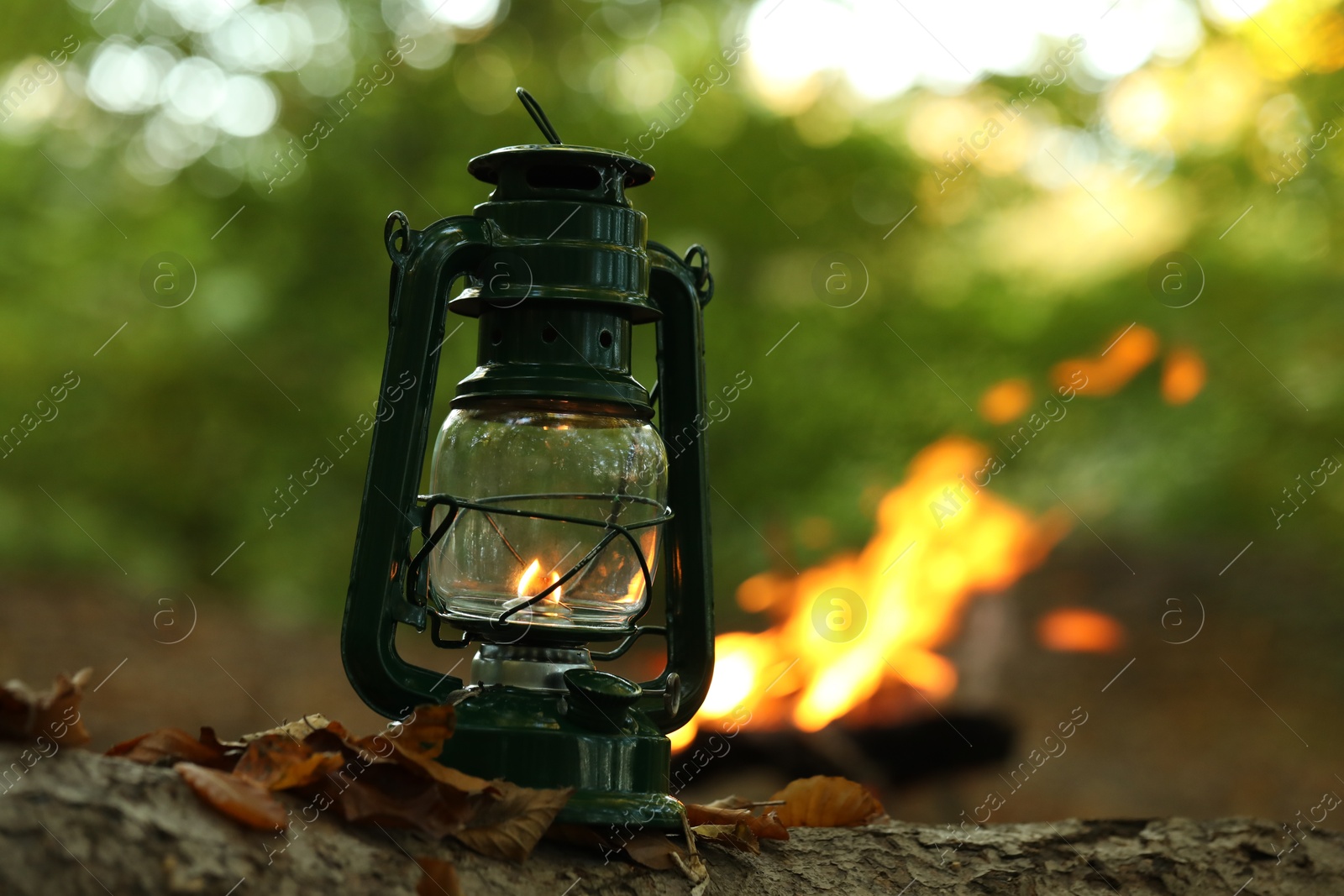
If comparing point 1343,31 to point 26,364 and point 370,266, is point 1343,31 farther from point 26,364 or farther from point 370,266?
point 26,364

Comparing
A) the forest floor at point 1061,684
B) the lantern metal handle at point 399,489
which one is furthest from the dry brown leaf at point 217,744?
the forest floor at point 1061,684

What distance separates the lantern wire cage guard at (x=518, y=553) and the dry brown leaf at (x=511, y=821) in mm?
263

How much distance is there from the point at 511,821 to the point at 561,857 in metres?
0.12

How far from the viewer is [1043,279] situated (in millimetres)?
8633

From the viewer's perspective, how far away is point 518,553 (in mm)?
2016

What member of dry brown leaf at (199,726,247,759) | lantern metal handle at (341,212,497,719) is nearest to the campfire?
lantern metal handle at (341,212,497,719)

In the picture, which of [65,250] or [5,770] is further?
[65,250]

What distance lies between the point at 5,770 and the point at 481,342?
3.15 ft

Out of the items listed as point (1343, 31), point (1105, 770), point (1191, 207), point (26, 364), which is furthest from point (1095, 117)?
point (26, 364)

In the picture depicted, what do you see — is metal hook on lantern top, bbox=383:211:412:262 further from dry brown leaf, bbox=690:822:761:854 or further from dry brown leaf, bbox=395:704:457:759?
dry brown leaf, bbox=690:822:761:854

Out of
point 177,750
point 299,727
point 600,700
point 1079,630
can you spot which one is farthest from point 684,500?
point 1079,630

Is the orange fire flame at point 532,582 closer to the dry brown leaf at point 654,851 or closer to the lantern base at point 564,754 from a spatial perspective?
the lantern base at point 564,754

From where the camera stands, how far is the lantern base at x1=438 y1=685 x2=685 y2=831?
1876mm

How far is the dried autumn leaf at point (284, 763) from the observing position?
1660mm
